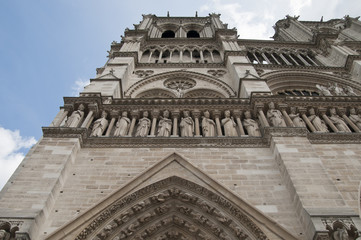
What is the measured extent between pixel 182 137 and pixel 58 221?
349 cm

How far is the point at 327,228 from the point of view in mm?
5246

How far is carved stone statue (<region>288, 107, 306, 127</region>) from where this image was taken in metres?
8.74

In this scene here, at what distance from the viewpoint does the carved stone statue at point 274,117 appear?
850cm

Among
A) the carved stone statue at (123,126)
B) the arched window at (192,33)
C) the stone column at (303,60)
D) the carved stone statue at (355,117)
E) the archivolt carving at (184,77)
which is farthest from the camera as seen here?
the arched window at (192,33)

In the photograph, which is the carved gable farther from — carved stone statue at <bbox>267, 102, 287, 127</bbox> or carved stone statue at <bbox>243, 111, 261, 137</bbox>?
carved stone statue at <bbox>267, 102, 287, 127</bbox>

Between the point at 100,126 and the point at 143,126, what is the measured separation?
1.17 metres

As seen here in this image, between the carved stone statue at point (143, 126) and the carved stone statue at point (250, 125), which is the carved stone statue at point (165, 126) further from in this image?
the carved stone statue at point (250, 125)

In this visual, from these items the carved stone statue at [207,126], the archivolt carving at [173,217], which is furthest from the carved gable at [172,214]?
the carved stone statue at [207,126]

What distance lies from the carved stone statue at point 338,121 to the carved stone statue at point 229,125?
2.90 metres

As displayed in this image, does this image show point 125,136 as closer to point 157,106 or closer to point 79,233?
point 157,106

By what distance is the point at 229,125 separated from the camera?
889 centimetres

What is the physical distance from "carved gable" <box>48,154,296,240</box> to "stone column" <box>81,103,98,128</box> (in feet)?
8.55

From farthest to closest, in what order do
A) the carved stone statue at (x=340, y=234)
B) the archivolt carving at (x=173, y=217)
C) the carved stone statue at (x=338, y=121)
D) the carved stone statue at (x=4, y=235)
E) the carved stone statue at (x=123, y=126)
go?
the carved stone statue at (x=338, y=121)
the carved stone statue at (x=123, y=126)
the archivolt carving at (x=173, y=217)
the carved stone statue at (x=4, y=235)
the carved stone statue at (x=340, y=234)

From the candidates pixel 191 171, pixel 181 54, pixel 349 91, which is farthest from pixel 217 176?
pixel 181 54
